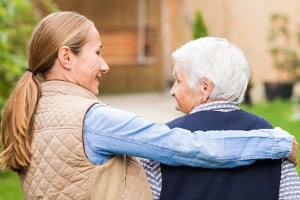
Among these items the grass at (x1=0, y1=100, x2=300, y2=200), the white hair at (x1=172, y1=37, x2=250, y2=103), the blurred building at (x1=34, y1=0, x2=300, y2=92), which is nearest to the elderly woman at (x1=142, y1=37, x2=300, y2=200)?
the white hair at (x1=172, y1=37, x2=250, y2=103)

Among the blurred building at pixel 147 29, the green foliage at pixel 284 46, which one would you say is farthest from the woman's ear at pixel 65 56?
the blurred building at pixel 147 29

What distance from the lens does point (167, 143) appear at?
8.63 ft

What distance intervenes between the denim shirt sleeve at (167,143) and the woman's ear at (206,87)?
0.14 m

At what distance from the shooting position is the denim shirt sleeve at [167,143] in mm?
2615

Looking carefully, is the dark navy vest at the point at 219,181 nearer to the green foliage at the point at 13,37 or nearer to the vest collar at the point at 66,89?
the vest collar at the point at 66,89

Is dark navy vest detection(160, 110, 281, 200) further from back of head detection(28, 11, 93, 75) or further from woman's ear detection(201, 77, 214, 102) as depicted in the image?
back of head detection(28, 11, 93, 75)

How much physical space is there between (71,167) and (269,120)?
9.82 meters

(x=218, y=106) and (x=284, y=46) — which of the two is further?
(x=284, y=46)

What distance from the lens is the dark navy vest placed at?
8.99ft

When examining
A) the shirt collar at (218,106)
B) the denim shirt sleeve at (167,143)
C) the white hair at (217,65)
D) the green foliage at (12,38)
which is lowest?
the green foliage at (12,38)

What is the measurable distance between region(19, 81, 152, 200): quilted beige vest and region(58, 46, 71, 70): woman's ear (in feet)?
0.35

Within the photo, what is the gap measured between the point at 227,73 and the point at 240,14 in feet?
50.2

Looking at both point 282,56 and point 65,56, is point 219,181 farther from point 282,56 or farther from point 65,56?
point 282,56

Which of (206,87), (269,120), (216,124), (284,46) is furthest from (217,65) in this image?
(284,46)
